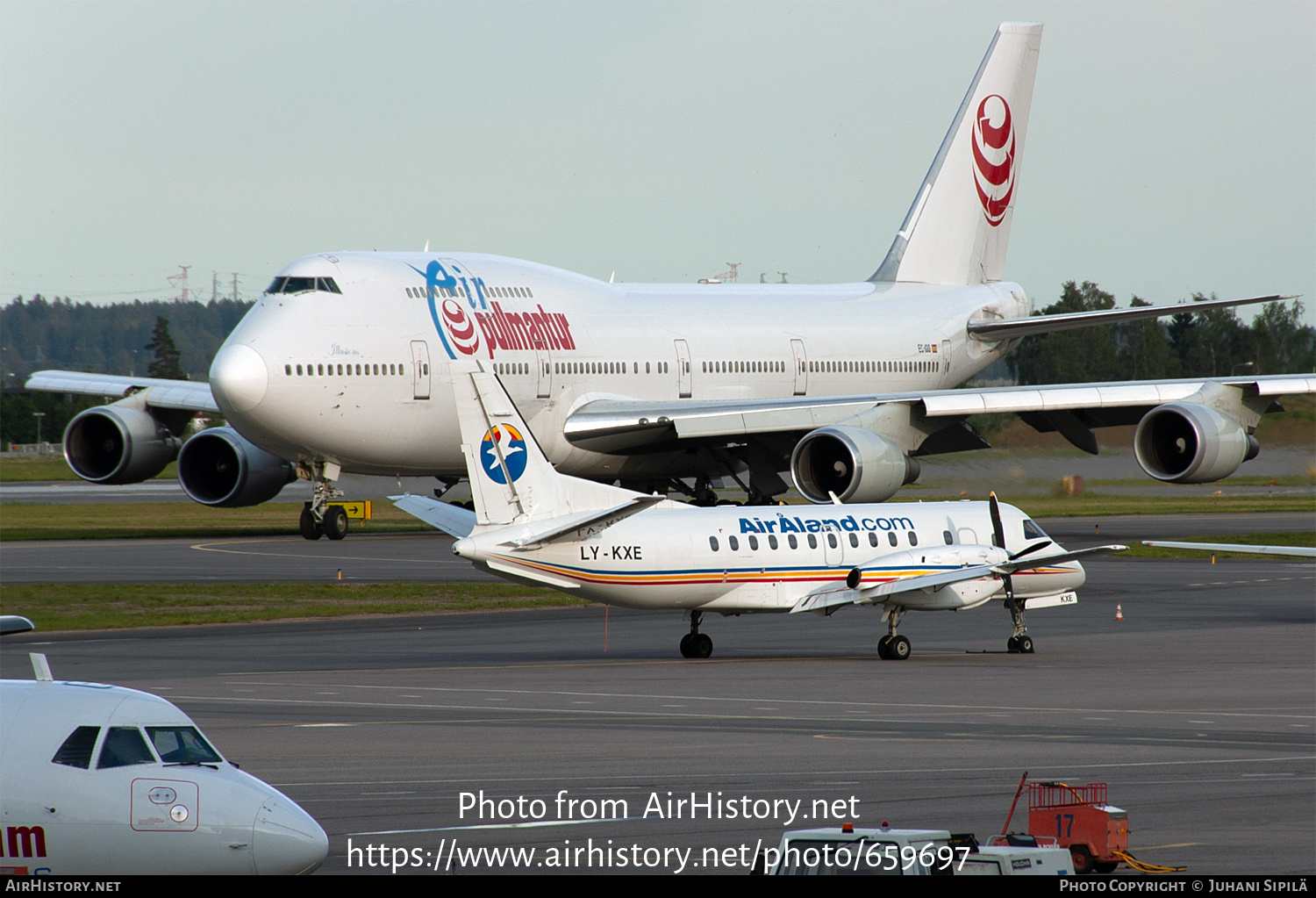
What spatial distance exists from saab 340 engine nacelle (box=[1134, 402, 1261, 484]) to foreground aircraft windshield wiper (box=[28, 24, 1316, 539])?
0.21 ft

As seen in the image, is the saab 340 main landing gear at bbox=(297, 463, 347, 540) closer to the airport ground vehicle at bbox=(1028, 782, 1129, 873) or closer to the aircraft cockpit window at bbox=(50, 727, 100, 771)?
the aircraft cockpit window at bbox=(50, 727, 100, 771)

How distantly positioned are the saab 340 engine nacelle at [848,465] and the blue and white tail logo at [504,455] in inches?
576

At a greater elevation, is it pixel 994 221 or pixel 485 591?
pixel 994 221

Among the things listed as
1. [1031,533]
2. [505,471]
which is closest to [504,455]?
[505,471]

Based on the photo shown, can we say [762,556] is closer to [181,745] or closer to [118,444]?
[181,745]

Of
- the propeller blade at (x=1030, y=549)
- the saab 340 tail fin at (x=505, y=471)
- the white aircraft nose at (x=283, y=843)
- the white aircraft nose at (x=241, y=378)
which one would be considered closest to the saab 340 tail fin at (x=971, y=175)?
the white aircraft nose at (x=241, y=378)

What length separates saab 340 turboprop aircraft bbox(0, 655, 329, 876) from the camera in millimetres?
11031

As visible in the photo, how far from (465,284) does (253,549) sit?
10091 millimetres

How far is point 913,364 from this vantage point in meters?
53.6

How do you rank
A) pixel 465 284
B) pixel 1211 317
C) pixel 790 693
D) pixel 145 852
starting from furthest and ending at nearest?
pixel 1211 317
pixel 465 284
pixel 790 693
pixel 145 852

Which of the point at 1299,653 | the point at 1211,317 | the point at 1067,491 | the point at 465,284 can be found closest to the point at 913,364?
the point at 1067,491

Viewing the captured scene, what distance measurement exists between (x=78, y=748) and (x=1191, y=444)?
3453 centimetres

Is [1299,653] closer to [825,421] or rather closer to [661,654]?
[661,654]

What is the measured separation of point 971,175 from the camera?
186ft
